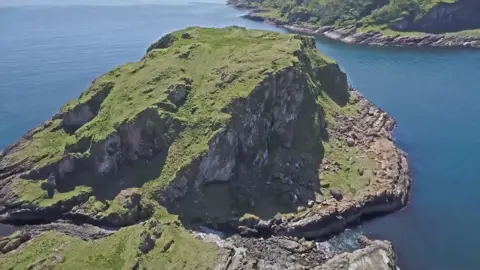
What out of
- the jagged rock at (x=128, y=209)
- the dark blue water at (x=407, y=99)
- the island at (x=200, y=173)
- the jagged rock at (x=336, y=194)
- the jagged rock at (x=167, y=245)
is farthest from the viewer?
the jagged rock at (x=336, y=194)

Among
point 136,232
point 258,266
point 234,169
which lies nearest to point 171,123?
point 234,169

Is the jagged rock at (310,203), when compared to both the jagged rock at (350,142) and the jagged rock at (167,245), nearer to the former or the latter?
the jagged rock at (350,142)

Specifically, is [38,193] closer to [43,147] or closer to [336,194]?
[43,147]

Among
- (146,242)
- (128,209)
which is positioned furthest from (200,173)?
(146,242)

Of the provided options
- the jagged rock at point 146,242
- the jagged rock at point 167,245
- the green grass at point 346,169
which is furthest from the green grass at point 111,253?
the green grass at point 346,169

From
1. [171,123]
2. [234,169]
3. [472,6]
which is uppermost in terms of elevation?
[472,6]

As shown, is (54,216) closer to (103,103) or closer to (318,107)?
(103,103)
